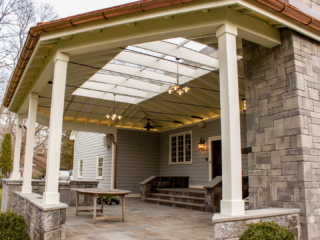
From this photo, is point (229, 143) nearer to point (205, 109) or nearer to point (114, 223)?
point (114, 223)

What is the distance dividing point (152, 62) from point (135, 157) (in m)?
6.22

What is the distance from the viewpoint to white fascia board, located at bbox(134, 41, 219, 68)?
20.7 ft

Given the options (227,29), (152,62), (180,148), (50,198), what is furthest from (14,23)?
(227,29)

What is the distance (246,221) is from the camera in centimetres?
338

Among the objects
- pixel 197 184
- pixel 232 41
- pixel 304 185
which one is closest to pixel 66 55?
pixel 232 41

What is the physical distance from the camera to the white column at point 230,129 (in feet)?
11.3

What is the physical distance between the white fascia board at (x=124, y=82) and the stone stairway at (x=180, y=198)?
3.34m

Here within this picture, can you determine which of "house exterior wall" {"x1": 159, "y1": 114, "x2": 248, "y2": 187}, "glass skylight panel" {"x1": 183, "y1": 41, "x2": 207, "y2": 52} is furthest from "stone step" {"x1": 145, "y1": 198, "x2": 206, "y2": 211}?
"glass skylight panel" {"x1": 183, "y1": 41, "x2": 207, "y2": 52}

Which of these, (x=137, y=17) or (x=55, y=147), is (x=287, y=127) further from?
(x=55, y=147)

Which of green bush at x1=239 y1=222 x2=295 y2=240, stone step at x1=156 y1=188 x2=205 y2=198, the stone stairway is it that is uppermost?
green bush at x1=239 y1=222 x2=295 y2=240

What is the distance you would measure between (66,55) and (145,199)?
272 inches

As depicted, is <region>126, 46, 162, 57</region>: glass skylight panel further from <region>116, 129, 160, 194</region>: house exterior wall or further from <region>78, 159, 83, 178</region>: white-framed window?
<region>78, 159, 83, 178</region>: white-framed window

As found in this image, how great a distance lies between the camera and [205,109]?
10289mm

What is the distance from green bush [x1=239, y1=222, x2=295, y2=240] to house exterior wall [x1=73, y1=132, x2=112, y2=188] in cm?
991
